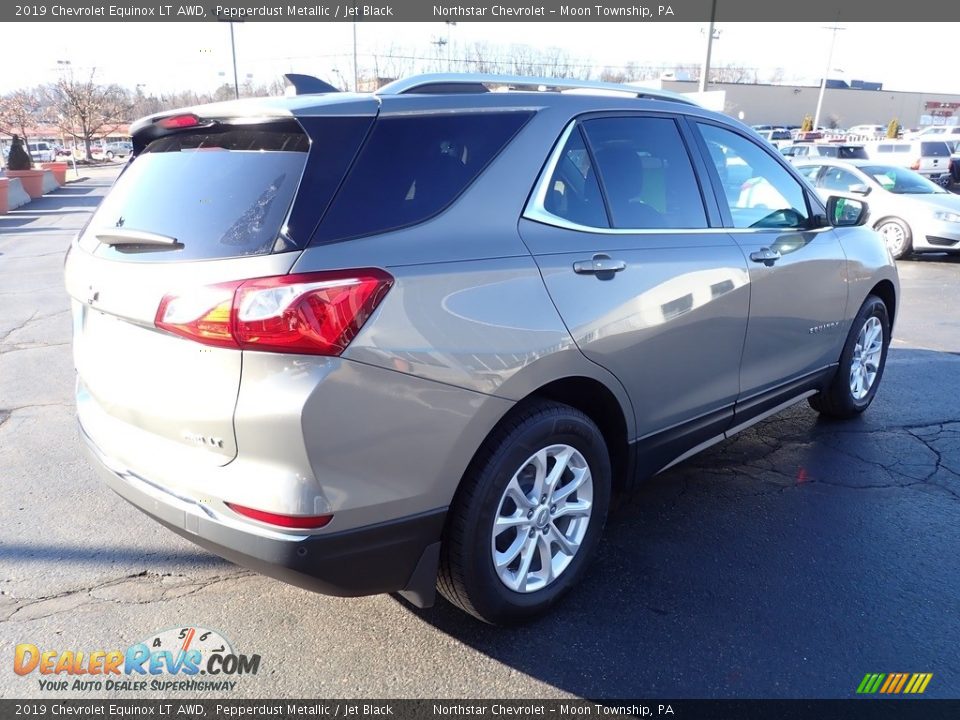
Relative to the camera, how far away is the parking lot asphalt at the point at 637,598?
8.08 ft

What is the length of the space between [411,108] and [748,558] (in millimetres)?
2371

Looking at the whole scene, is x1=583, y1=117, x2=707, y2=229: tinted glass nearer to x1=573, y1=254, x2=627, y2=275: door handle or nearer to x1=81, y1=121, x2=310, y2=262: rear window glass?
x1=573, y1=254, x2=627, y2=275: door handle

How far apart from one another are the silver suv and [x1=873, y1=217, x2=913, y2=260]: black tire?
10465mm

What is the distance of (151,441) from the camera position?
7.54 ft

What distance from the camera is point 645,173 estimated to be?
10.1 feet

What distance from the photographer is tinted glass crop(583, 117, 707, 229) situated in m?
2.89

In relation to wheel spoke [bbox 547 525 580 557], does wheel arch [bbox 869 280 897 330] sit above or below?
above

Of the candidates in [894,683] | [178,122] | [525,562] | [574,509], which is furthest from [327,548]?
[894,683]

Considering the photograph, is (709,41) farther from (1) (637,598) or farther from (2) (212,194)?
(2) (212,194)

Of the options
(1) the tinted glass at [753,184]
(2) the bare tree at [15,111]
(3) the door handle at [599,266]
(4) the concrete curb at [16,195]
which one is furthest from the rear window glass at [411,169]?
(2) the bare tree at [15,111]

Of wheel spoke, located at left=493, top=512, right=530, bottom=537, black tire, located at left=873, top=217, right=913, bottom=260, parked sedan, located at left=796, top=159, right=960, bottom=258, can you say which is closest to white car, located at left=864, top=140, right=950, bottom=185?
parked sedan, located at left=796, top=159, right=960, bottom=258

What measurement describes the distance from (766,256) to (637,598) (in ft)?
5.86

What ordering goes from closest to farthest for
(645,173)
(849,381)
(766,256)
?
(645,173), (766,256), (849,381)

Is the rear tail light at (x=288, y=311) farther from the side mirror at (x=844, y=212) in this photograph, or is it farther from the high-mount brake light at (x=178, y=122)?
the side mirror at (x=844, y=212)
